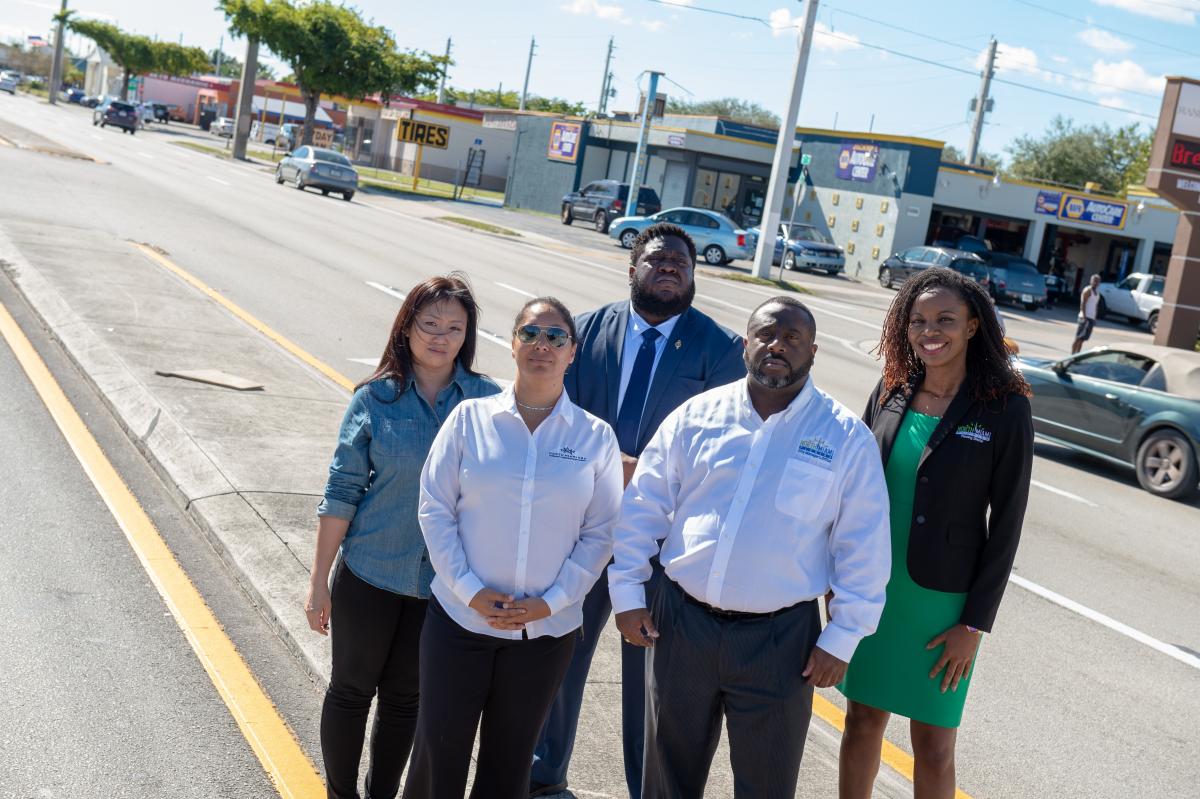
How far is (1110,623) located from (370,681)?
5.15m

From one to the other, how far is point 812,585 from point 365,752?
188 cm

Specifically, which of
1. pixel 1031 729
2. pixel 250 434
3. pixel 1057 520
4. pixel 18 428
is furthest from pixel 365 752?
pixel 1057 520

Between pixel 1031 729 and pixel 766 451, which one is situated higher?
pixel 766 451

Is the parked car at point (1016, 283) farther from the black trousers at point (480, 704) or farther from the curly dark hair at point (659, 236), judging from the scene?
the black trousers at point (480, 704)

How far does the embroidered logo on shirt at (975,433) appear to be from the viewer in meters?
3.54

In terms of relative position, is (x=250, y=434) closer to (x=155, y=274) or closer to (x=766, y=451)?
(x=766, y=451)

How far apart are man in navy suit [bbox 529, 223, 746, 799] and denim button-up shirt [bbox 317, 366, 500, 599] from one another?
2.35ft

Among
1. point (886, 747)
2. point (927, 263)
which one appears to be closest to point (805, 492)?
point (886, 747)

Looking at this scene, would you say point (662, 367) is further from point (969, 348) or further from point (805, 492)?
point (805, 492)

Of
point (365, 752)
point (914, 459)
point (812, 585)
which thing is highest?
point (914, 459)

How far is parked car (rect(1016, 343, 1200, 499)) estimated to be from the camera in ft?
37.9

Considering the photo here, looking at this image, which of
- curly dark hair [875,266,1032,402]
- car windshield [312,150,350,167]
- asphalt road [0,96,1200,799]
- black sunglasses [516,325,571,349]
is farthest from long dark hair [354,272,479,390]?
car windshield [312,150,350,167]

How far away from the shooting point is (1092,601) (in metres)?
7.53

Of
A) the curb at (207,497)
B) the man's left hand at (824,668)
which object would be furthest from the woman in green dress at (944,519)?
the curb at (207,497)
